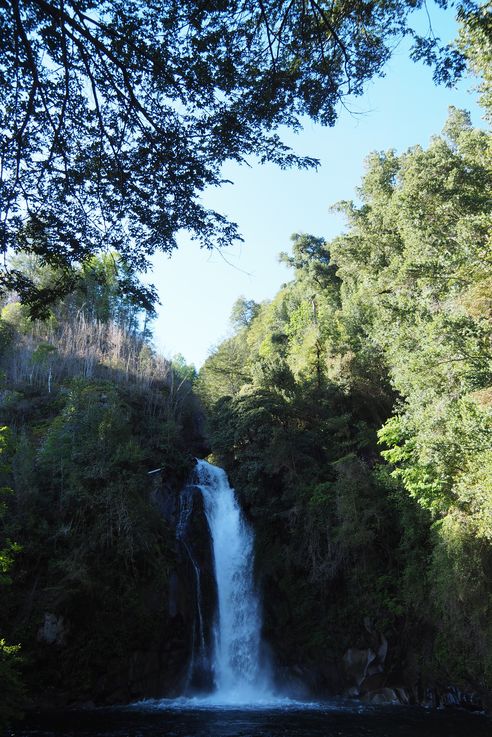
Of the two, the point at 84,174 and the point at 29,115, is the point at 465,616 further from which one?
the point at 29,115

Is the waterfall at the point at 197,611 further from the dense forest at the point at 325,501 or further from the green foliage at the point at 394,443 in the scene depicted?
the green foliage at the point at 394,443

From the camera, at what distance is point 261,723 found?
10859 mm

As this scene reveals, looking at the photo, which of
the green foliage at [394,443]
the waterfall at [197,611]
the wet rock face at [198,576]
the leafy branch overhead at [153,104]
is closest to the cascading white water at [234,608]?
the wet rock face at [198,576]

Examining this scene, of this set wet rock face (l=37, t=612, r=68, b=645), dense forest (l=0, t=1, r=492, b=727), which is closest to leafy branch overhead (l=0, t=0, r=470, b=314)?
dense forest (l=0, t=1, r=492, b=727)

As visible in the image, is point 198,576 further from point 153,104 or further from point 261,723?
point 153,104

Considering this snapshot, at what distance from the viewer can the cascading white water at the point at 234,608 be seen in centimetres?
1454

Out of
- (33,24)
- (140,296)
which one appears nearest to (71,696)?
(140,296)

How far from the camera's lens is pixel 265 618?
16.0m

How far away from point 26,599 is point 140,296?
10750mm

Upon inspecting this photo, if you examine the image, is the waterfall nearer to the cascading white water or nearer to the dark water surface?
the cascading white water

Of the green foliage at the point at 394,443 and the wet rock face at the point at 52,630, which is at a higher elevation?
the green foliage at the point at 394,443

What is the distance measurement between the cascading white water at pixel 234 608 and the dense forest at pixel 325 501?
54 cm

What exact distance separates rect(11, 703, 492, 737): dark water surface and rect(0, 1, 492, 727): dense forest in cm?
113

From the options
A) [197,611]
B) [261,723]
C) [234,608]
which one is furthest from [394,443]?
[261,723]
